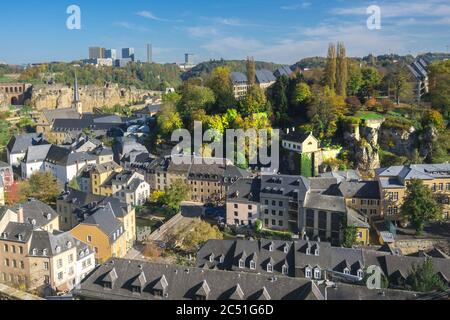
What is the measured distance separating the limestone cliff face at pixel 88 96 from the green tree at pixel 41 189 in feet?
129

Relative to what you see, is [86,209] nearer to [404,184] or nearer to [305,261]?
[305,261]

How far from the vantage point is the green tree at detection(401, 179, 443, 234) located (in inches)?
1062

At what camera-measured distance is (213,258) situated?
21.8 m

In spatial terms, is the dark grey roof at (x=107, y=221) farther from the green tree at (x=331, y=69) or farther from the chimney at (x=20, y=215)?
the green tree at (x=331, y=69)

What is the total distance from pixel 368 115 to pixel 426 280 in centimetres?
2343

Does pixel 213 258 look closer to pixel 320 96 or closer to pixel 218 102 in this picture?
pixel 320 96

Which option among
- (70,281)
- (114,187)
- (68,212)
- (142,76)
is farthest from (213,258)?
(142,76)

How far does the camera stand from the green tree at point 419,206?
27.0 meters

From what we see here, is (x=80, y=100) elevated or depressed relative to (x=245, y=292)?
elevated

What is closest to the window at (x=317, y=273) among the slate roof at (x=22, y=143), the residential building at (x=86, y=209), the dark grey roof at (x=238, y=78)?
the residential building at (x=86, y=209)

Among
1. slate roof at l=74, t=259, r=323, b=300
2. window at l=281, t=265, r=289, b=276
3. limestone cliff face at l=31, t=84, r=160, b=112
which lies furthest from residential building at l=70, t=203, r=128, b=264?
limestone cliff face at l=31, t=84, r=160, b=112

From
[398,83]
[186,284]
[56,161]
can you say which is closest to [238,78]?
[398,83]

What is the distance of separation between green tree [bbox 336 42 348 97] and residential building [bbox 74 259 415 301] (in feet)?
98.0

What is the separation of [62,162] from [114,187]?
7.28 m
